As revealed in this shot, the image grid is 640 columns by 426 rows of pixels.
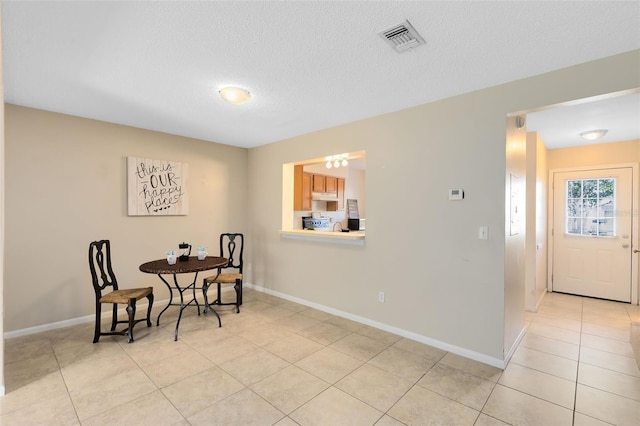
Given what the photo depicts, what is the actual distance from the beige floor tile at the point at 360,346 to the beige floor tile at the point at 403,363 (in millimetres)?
74

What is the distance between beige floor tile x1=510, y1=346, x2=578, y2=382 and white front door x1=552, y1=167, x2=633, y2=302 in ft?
9.39

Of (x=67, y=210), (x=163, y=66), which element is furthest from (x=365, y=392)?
(x=67, y=210)

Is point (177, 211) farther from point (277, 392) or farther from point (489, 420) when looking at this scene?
point (489, 420)

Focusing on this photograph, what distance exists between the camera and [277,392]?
2.21 metres

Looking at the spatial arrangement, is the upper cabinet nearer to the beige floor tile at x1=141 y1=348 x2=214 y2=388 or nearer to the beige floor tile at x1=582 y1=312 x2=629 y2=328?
the beige floor tile at x1=141 y1=348 x2=214 y2=388

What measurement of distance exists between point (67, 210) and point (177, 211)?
1.24 meters

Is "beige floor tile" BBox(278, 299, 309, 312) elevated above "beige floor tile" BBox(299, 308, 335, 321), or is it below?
above

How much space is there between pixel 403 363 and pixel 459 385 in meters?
0.48

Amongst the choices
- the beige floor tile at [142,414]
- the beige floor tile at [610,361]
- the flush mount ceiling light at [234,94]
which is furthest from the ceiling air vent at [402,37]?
the beige floor tile at [610,361]

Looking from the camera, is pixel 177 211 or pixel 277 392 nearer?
pixel 277 392

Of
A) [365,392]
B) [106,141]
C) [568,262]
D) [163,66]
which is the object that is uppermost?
[163,66]

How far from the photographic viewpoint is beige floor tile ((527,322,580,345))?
10.3ft

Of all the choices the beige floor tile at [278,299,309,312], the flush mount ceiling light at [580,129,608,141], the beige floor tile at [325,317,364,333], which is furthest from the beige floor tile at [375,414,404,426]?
the flush mount ceiling light at [580,129,608,141]

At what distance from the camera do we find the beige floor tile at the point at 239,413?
1.89m
